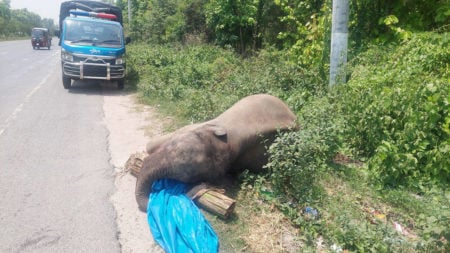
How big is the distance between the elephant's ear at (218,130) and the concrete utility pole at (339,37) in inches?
126

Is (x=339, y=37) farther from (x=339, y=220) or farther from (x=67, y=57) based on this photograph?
(x=67, y=57)

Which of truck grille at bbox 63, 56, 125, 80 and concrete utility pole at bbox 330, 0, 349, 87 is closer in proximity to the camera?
concrete utility pole at bbox 330, 0, 349, 87

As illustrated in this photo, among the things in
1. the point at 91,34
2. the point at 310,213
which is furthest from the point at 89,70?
the point at 310,213

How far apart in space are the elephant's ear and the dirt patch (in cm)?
124

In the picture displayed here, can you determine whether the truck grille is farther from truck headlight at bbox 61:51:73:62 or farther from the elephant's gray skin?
the elephant's gray skin

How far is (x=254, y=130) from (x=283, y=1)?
676 cm

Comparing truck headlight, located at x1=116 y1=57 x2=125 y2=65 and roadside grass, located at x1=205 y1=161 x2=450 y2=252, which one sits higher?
truck headlight, located at x1=116 y1=57 x2=125 y2=65

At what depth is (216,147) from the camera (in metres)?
4.39

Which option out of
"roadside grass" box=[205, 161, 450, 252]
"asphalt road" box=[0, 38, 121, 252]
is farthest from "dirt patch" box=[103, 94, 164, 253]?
"roadside grass" box=[205, 161, 450, 252]

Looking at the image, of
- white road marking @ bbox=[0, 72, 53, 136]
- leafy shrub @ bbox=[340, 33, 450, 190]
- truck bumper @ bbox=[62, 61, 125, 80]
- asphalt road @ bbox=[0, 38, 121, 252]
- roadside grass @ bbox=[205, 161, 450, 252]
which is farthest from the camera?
truck bumper @ bbox=[62, 61, 125, 80]

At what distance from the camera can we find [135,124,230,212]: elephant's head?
4211mm

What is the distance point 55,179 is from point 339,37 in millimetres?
5366

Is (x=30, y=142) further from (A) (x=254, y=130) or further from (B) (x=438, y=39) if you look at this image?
(B) (x=438, y=39)

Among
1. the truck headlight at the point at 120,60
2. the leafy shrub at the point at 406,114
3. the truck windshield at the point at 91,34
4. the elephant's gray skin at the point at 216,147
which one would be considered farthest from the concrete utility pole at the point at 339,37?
the truck windshield at the point at 91,34
